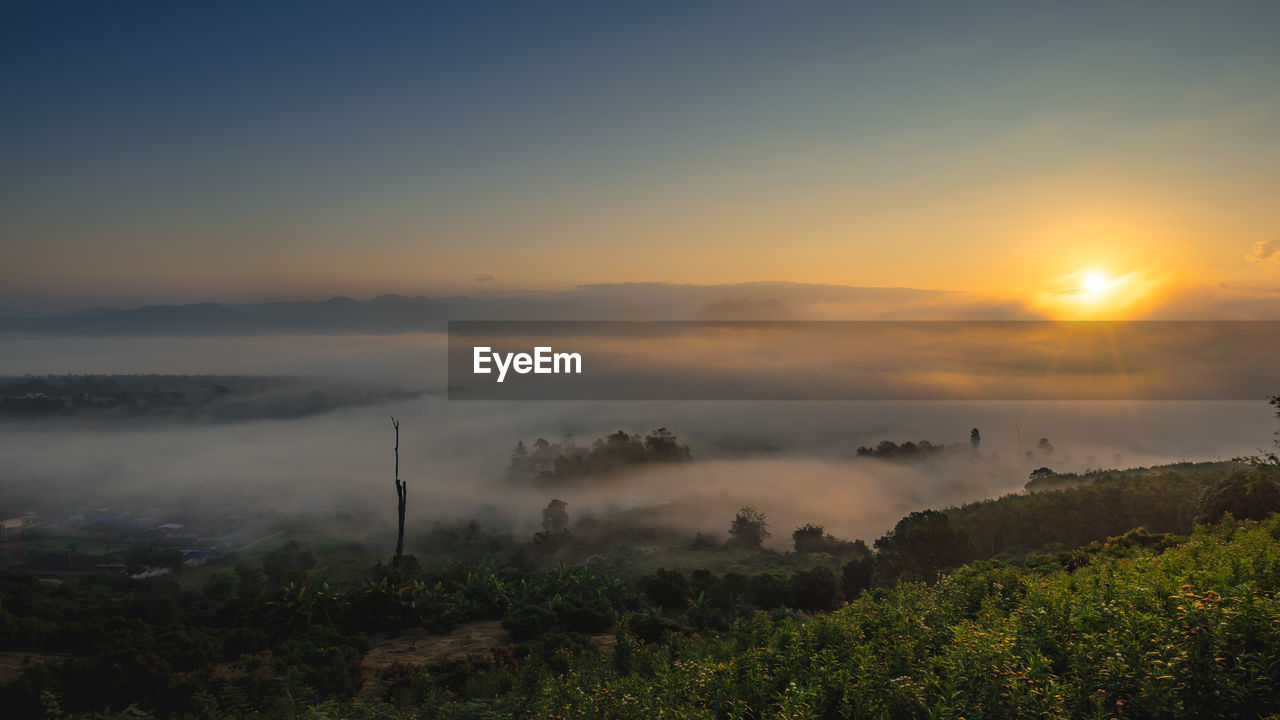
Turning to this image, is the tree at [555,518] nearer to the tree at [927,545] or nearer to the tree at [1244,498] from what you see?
the tree at [927,545]

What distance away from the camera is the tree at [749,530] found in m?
81.4

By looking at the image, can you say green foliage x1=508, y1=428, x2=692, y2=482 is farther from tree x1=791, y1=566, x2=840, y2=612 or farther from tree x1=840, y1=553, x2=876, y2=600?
tree x1=791, y1=566, x2=840, y2=612

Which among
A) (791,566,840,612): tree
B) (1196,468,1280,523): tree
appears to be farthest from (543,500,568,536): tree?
(1196,468,1280,523): tree

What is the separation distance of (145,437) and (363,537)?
4228 inches

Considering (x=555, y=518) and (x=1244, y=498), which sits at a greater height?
(x=1244, y=498)

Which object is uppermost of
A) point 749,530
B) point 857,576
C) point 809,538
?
point 857,576

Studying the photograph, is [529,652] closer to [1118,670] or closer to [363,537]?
[1118,670]

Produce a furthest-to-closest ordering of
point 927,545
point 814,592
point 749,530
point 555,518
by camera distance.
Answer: point 555,518
point 749,530
point 927,545
point 814,592

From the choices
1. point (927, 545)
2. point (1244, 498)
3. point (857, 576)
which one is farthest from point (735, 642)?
point (857, 576)

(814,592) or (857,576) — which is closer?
(814,592)

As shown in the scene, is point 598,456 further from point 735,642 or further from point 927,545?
point 735,642

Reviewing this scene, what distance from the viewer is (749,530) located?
83.8 meters

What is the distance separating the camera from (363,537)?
89.2 meters

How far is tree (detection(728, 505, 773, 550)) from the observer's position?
267 ft
